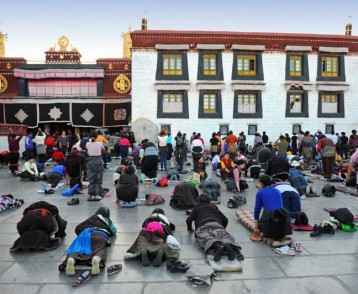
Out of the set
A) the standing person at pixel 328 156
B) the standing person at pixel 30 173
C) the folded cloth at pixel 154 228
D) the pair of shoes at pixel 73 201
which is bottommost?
the pair of shoes at pixel 73 201

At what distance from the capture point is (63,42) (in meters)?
29.6

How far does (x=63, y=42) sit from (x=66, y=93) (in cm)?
461

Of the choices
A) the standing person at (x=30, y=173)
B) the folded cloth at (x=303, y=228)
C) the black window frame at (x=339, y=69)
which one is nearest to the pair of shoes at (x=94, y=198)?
the standing person at (x=30, y=173)

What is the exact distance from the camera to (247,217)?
29.3 ft

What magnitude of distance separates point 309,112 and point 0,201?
881 inches

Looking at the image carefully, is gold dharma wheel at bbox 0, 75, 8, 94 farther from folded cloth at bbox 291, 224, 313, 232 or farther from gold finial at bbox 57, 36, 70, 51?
folded cloth at bbox 291, 224, 313, 232

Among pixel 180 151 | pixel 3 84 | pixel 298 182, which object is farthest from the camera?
pixel 3 84

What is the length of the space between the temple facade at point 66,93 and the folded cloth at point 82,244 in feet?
70.4

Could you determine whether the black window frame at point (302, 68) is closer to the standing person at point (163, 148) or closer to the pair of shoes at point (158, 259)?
the standing person at point (163, 148)

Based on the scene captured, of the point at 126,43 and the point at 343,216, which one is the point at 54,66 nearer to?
the point at 126,43

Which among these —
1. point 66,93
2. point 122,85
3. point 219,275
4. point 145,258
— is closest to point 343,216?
point 219,275

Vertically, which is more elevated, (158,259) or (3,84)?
(3,84)

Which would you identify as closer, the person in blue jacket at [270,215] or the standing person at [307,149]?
the person in blue jacket at [270,215]

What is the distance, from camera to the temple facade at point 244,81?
2559 centimetres
